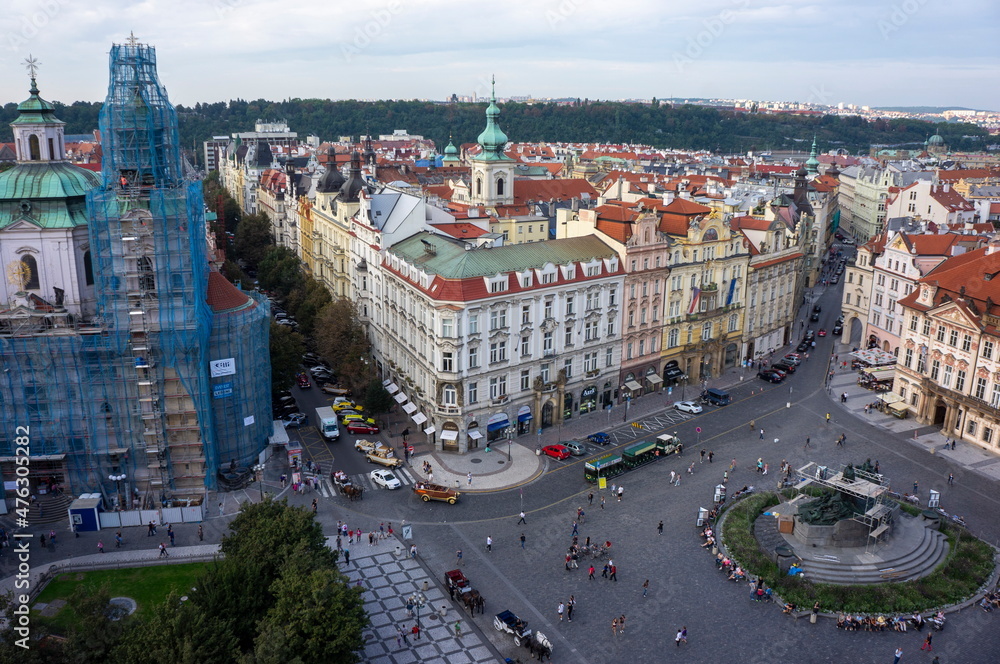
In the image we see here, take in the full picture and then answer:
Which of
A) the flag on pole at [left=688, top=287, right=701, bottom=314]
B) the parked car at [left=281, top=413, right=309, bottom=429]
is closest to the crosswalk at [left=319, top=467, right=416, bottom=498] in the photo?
the parked car at [left=281, top=413, right=309, bottom=429]

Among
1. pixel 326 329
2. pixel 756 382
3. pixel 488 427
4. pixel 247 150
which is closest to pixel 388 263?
pixel 326 329

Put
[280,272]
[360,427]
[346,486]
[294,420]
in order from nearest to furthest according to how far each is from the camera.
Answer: [346,486], [360,427], [294,420], [280,272]

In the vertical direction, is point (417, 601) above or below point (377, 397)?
below

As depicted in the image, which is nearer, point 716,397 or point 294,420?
point 294,420

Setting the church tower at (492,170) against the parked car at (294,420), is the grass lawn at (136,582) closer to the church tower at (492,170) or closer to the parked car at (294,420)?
the parked car at (294,420)

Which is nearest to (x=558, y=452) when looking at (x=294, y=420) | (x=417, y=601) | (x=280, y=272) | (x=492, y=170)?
(x=417, y=601)

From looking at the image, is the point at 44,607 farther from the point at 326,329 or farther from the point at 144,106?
the point at 326,329

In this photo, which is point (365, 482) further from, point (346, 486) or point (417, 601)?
point (417, 601)
